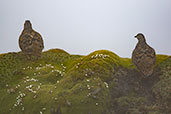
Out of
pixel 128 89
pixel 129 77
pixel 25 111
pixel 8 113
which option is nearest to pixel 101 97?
pixel 128 89

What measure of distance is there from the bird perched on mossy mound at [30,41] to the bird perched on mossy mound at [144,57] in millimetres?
10745

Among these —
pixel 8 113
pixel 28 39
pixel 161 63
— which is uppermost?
pixel 28 39

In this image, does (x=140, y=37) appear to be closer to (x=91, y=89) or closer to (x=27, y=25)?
(x=91, y=89)

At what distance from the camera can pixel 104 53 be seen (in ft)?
78.2

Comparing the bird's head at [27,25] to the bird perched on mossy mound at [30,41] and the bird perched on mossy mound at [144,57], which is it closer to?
the bird perched on mossy mound at [30,41]

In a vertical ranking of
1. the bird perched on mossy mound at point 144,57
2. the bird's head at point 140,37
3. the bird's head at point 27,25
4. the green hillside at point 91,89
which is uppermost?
the bird's head at point 27,25

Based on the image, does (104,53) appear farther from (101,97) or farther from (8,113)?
(8,113)

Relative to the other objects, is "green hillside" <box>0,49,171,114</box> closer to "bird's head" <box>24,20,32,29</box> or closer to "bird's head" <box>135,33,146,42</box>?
"bird's head" <box>135,33,146,42</box>

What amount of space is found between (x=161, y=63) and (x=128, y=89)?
519cm

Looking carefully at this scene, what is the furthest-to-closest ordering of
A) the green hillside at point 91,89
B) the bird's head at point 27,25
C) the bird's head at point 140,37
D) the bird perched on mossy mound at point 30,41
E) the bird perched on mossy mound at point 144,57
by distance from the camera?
the bird's head at point 27,25, the bird perched on mossy mound at point 30,41, the bird's head at point 140,37, the bird perched on mossy mound at point 144,57, the green hillside at point 91,89

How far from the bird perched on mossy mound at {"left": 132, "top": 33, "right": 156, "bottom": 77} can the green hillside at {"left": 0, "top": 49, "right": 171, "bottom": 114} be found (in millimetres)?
757

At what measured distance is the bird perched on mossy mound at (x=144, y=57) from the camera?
1977cm

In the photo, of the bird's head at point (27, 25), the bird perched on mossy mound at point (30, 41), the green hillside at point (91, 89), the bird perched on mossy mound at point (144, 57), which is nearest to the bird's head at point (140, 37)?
the bird perched on mossy mound at point (144, 57)

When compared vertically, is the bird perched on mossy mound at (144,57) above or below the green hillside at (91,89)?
above
